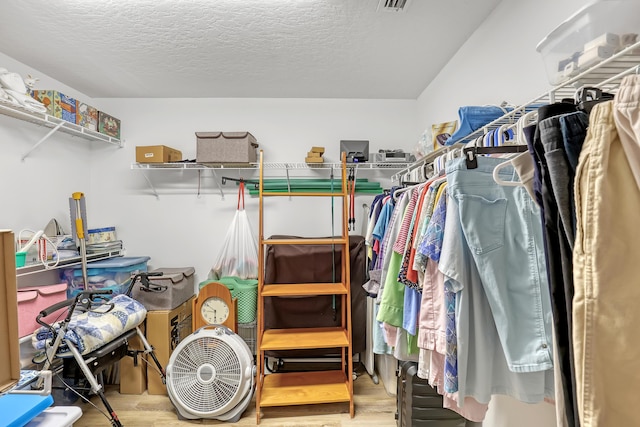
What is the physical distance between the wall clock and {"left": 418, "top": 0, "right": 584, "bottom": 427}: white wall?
1.73 meters

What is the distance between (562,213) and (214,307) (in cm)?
237

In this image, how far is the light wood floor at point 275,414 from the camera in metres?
2.05

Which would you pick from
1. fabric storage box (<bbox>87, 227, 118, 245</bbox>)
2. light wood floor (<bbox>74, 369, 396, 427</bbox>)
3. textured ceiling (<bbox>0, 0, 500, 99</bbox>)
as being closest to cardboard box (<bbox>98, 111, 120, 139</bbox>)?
textured ceiling (<bbox>0, 0, 500, 99</bbox>)

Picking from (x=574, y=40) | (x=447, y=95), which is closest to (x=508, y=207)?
(x=574, y=40)

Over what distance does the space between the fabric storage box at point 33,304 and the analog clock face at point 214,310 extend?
841mm

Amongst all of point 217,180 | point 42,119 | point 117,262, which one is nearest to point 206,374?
point 117,262

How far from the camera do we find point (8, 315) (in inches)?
33.0

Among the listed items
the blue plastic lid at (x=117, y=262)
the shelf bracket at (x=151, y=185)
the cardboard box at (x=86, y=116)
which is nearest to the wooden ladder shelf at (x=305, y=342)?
the blue plastic lid at (x=117, y=262)

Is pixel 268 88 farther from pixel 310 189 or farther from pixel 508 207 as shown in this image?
pixel 508 207

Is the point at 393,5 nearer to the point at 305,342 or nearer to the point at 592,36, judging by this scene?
the point at 592,36

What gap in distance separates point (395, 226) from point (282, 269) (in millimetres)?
1351

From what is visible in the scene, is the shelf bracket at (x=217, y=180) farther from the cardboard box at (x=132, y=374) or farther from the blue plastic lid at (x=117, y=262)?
the cardboard box at (x=132, y=374)

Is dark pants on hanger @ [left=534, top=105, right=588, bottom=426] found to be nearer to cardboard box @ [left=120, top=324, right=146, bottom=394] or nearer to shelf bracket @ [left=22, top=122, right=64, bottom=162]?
cardboard box @ [left=120, top=324, right=146, bottom=394]

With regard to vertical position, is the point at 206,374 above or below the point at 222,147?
below
